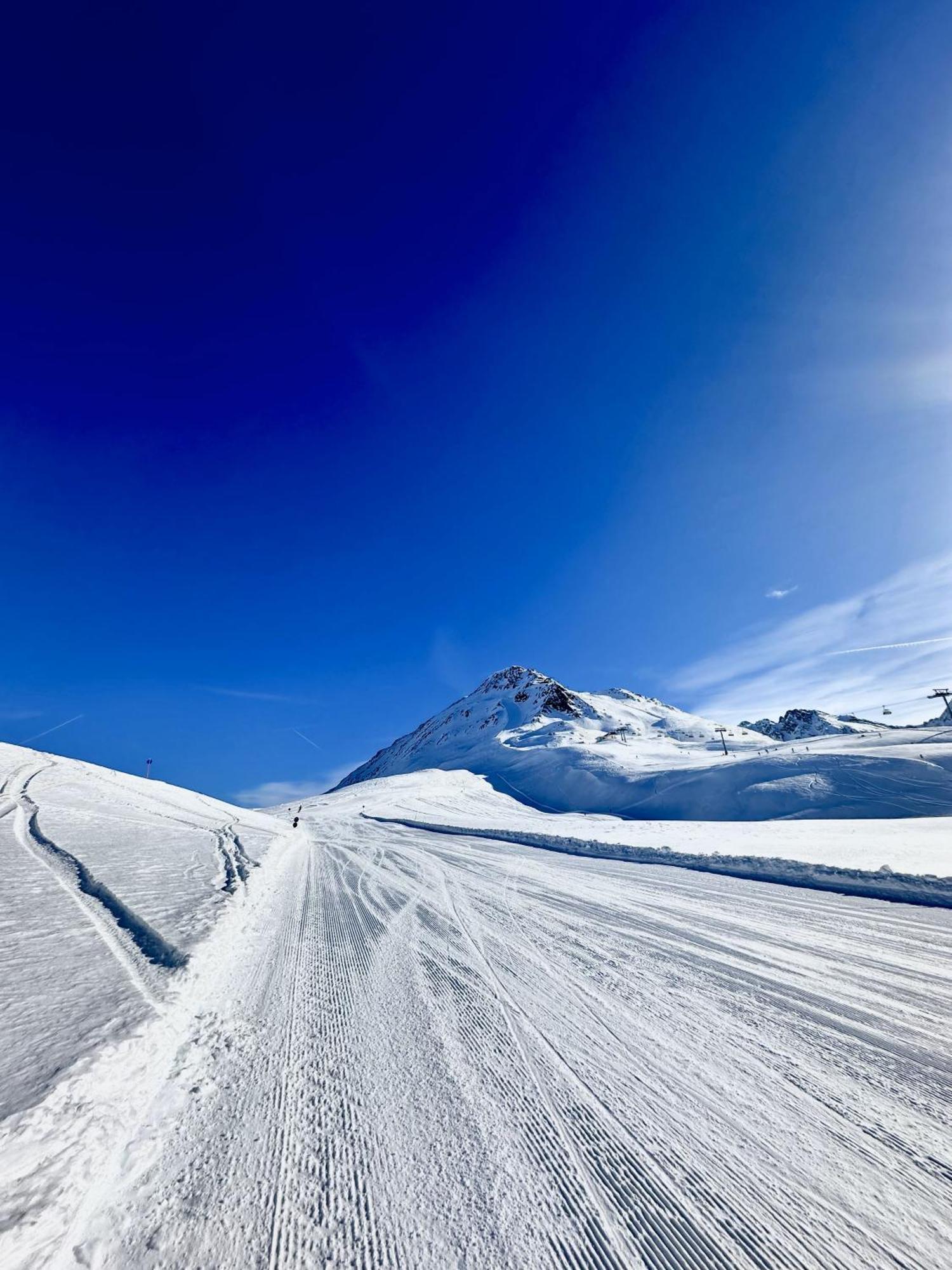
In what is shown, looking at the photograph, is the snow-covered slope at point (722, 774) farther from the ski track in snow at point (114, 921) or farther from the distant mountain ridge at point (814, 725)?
the distant mountain ridge at point (814, 725)

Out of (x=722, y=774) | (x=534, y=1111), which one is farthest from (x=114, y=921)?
(x=722, y=774)

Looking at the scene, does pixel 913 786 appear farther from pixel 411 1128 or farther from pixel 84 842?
pixel 84 842

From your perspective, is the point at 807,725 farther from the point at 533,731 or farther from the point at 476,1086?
the point at 476,1086

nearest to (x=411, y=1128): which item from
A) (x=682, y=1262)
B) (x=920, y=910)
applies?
(x=682, y=1262)

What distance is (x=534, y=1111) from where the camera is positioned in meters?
2.54

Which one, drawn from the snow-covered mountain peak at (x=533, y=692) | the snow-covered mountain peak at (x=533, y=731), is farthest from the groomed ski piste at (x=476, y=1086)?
the snow-covered mountain peak at (x=533, y=692)

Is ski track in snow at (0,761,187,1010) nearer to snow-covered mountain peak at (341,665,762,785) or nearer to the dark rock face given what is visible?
snow-covered mountain peak at (341,665,762,785)

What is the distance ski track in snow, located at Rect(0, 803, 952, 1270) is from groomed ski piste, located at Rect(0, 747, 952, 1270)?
14 mm

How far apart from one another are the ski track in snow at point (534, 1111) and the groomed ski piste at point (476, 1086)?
0.01m

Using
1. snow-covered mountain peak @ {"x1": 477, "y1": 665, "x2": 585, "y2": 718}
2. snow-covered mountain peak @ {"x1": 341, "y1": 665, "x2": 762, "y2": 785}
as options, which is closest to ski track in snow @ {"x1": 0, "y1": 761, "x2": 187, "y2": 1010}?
snow-covered mountain peak @ {"x1": 341, "y1": 665, "x2": 762, "y2": 785}

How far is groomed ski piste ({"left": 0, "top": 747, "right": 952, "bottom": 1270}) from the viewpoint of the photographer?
1.83m

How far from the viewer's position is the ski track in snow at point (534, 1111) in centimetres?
181

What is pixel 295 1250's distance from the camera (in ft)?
5.80

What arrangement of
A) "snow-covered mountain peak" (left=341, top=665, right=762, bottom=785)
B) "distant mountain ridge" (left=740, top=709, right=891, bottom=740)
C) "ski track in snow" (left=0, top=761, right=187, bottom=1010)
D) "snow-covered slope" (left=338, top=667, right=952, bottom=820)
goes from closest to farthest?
"ski track in snow" (left=0, top=761, right=187, bottom=1010), "snow-covered slope" (left=338, top=667, right=952, bottom=820), "snow-covered mountain peak" (left=341, top=665, right=762, bottom=785), "distant mountain ridge" (left=740, top=709, right=891, bottom=740)
